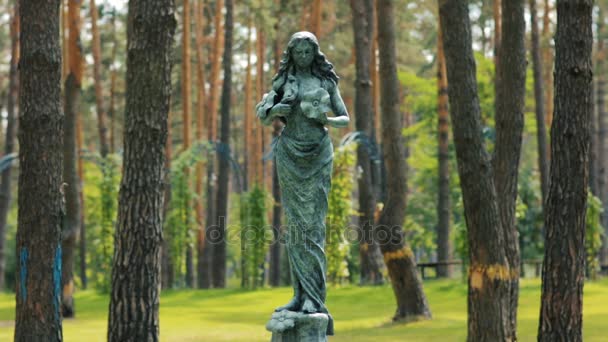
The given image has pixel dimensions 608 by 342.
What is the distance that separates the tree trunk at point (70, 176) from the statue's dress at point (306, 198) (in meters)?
12.0

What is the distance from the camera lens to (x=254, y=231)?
94.3 ft

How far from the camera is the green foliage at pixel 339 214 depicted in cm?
2519

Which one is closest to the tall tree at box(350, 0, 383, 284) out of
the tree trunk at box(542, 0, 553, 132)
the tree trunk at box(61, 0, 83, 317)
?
the tree trunk at box(61, 0, 83, 317)

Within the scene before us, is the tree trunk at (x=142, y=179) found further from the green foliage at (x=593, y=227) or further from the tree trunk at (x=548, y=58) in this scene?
the tree trunk at (x=548, y=58)

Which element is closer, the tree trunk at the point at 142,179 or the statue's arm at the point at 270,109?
the statue's arm at the point at 270,109

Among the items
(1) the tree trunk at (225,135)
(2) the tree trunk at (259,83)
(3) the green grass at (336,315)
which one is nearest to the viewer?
(3) the green grass at (336,315)

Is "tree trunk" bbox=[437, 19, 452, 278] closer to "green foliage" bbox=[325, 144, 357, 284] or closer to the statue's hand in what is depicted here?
"green foliage" bbox=[325, 144, 357, 284]

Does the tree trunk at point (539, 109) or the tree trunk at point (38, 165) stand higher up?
the tree trunk at point (539, 109)

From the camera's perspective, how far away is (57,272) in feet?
37.9

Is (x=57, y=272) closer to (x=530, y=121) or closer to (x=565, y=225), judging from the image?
(x=565, y=225)

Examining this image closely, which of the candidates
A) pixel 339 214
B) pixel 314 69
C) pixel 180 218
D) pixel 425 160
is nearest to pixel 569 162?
pixel 314 69

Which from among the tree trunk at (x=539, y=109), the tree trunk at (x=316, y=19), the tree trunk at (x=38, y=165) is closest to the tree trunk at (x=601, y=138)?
the tree trunk at (x=539, y=109)

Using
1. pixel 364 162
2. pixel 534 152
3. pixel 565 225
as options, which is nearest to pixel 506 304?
pixel 565 225

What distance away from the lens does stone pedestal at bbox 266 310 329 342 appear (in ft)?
26.6
